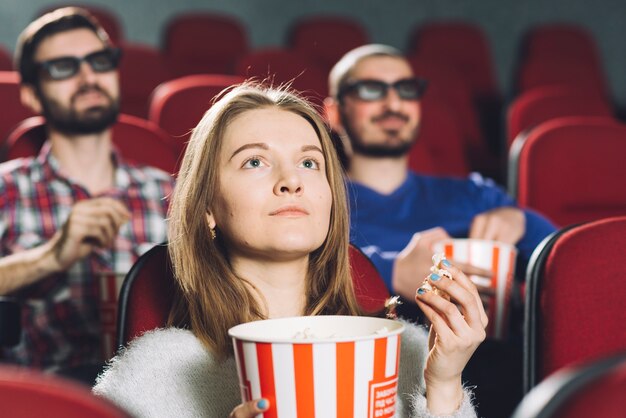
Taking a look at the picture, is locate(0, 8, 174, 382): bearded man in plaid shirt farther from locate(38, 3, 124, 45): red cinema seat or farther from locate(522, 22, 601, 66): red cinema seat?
locate(522, 22, 601, 66): red cinema seat

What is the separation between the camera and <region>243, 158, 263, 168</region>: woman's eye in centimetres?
93

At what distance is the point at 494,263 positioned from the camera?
1.29m

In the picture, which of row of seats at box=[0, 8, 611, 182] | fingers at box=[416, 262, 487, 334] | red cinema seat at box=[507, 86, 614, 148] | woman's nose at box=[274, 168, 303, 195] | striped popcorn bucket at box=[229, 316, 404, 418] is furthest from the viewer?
row of seats at box=[0, 8, 611, 182]

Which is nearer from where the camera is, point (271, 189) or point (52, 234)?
point (271, 189)

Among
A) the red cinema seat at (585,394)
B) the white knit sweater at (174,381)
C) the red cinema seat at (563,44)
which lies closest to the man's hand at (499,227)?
the white knit sweater at (174,381)

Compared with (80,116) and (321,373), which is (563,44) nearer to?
(80,116)

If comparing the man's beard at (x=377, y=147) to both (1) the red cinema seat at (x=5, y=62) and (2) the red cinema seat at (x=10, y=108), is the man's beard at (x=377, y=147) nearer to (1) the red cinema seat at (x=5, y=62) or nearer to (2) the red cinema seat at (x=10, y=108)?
(2) the red cinema seat at (x=10, y=108)

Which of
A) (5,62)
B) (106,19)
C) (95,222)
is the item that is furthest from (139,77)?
(95,222)

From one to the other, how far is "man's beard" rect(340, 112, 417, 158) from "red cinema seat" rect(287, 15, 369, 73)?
66.1 inches

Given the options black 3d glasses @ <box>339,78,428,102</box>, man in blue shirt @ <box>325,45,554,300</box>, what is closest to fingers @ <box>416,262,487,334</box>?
man in blue shirt @ <box>325,45,554,300</box>

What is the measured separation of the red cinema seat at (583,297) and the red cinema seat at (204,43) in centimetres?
253

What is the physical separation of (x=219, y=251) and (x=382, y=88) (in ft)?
3.22

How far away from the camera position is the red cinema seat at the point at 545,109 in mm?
2537

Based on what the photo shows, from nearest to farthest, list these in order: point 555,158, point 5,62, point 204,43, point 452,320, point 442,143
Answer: point 452,320 → point 555,158 → point 442,143 → point 5,62 → point 204,43
